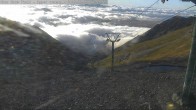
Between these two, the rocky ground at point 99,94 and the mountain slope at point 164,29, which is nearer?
the rocky ground at point 99,94

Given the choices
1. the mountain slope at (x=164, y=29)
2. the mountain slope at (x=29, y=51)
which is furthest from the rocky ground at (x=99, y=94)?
the mountain slope at (x=164, y=29)

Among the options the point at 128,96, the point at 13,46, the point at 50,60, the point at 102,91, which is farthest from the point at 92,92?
the point at 13,46

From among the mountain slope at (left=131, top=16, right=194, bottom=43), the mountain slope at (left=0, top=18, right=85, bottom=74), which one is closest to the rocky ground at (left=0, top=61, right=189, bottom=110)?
the mountain slope at (left=0, top=18, right=85, bottom=74)

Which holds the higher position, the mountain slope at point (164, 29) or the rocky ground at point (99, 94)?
the rocky ground at point (99, 94)

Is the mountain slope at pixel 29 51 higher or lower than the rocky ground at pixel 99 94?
lower

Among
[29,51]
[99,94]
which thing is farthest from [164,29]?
[99,94]

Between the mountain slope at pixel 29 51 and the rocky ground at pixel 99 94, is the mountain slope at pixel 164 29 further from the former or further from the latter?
the rocky ground at pixel 99 94

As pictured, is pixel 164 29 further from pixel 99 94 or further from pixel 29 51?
pixel 99 94

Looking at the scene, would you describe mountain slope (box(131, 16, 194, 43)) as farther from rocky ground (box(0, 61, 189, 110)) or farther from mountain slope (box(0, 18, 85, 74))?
rocky ground (box(0, 61, 189, 110))

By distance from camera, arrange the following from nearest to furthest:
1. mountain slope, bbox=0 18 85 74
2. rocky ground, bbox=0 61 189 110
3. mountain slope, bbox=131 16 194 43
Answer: rocky ground, bbox=0 61 189 110 < mountain slope, bbox=0 18 85 74 < mountain slope, bbox=131 16 194 43

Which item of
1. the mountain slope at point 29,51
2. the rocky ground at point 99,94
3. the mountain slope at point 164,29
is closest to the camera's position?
the rocky ground at point 99,94

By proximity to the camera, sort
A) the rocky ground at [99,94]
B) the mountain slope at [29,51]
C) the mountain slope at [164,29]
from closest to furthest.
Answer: the rocky ground at [99,94] < the mountain slope at [29,51] < the mountain slope at [164,29]

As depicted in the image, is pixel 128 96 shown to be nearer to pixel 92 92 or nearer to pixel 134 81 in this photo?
pixel 92 92
